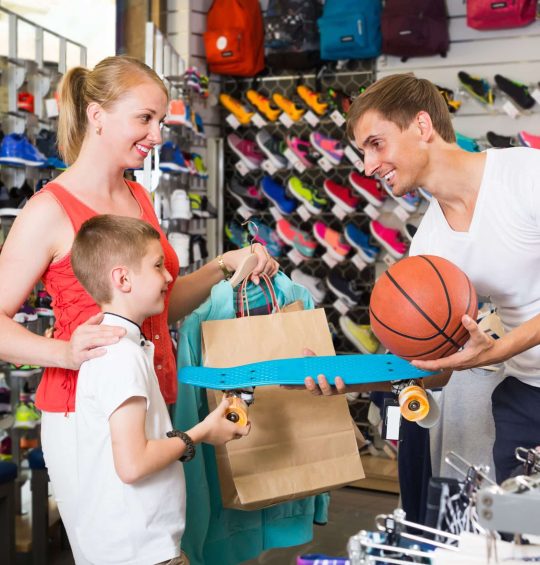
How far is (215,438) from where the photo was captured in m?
1.75

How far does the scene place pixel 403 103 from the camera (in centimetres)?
204

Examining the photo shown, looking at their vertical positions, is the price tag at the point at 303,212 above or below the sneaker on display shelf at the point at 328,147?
below

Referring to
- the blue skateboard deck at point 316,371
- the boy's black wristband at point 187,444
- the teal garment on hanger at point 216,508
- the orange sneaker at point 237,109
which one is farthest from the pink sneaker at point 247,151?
the boy's black wristband at point 187,444

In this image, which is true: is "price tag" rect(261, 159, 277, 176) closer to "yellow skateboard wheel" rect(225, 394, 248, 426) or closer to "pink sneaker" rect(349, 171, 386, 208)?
"pink sneaker" rect(349, 171, 386, 208)

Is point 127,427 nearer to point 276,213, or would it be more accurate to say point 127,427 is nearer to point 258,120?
point 276,213

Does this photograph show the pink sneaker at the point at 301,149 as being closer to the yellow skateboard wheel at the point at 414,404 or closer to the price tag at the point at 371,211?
the price tag at the point at 371,211

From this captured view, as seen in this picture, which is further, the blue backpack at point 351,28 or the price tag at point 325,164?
the price tag at point 325,164

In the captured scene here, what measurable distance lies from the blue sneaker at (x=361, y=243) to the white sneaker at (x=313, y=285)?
0.39 m

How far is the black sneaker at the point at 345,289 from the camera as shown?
5355 millimetres

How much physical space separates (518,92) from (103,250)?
3.88 metres

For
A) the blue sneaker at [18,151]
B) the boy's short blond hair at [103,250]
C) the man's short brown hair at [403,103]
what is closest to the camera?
the boy's short blond hair at [103,250]

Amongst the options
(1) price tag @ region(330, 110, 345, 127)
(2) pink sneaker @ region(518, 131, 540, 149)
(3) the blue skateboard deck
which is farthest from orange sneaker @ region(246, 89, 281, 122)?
(3) the blue skateboard deck

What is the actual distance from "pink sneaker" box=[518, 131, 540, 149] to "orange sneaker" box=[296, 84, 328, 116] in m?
1.39

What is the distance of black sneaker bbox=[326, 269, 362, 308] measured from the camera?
17.6 ft
